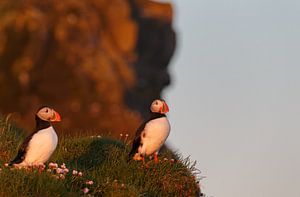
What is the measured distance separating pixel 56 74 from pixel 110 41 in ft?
36.9

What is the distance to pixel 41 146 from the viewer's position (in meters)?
15.4

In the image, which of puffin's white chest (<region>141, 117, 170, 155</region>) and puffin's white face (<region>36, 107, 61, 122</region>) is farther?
puffin's white chest (<region>141, 117, 170, 155</region>)

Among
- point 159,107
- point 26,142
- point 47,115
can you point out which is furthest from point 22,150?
point 159,107

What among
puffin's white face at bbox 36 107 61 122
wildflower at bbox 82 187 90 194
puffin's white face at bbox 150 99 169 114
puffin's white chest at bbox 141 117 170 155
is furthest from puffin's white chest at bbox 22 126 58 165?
puffin's white face at bbox 150 99 169 114

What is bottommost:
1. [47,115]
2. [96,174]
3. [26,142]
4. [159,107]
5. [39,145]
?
[96,174]

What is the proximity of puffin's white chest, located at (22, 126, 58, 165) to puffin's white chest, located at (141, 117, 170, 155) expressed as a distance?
7.70 ft

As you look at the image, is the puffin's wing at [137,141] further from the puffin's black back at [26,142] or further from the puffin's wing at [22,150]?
the puffin's wing at [22,150]

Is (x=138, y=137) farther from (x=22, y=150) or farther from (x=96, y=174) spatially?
(x=22, y=150)

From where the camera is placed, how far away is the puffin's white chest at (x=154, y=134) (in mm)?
17141

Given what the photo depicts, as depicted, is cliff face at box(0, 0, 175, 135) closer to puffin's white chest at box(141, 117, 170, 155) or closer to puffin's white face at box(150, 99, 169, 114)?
puffin's white face at box(150, 99, 169, 114)

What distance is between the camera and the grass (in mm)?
14406

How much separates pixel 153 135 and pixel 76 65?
70364mm

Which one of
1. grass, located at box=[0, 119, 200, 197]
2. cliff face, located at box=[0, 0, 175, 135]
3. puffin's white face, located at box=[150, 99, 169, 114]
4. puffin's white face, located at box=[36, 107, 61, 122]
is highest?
puffin's white face, located at box=[150, 99, 169, 114]

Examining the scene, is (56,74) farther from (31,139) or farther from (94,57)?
(31,139)
